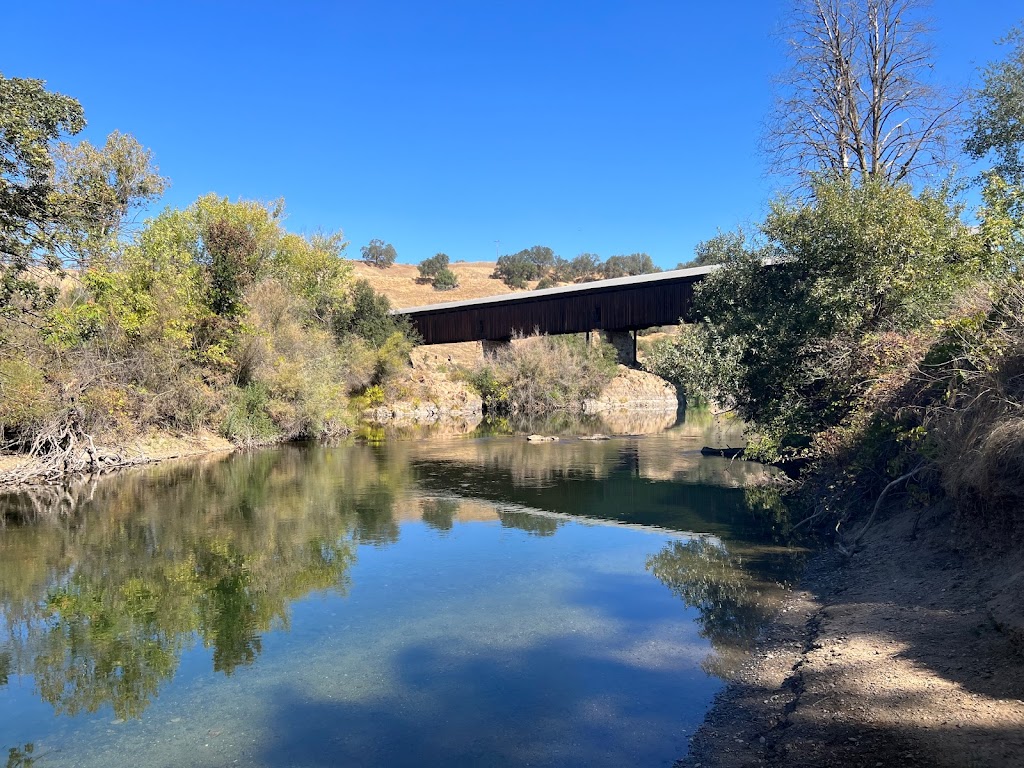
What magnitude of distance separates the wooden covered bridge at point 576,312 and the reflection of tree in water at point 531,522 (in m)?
21.3

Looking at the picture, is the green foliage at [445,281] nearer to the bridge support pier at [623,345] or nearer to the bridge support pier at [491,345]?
the bridge support pier at [491,345]

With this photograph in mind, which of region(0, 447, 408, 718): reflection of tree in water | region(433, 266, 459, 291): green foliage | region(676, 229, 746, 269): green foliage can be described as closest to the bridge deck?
region(676, 229, 746, 269): green foliage

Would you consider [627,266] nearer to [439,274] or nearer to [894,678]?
[439,274]

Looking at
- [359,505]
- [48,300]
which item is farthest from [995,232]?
[48,300]

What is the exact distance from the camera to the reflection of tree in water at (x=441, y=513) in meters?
13.9

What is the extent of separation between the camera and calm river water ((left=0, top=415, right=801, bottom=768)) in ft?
18.6

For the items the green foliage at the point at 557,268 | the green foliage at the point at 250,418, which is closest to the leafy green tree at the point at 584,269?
the green foliage at the point at 557,268

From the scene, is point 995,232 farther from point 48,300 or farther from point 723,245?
point 48,300

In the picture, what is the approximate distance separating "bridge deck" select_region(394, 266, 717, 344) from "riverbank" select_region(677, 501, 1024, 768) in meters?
26.2

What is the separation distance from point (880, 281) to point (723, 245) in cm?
407

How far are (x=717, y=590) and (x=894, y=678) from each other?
12.4 ft

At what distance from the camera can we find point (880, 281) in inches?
525

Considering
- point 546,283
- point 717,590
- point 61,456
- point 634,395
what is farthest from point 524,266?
point 717,590

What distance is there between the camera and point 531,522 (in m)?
14.2
